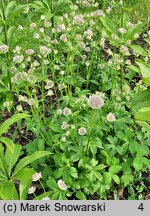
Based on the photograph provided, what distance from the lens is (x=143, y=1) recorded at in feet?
15.7

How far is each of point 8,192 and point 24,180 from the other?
11 cm

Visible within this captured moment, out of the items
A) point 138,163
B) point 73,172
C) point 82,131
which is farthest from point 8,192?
point 138,163

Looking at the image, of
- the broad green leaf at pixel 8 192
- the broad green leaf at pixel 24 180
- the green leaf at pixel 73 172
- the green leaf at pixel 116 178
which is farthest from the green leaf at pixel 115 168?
the broad green leaf at pixel 8 192

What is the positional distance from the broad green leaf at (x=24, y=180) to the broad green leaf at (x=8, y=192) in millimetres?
32

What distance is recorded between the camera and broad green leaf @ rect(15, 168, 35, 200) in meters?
2.22

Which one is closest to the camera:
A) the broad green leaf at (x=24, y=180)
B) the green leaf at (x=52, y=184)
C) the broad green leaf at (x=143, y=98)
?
the broad green leaf at (x=143, y=98)

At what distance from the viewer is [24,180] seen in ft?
7.45

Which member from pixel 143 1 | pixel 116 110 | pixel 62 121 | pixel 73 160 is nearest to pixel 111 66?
pixel 116 110

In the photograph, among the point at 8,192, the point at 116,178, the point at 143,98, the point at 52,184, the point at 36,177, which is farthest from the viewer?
the point at 116,178

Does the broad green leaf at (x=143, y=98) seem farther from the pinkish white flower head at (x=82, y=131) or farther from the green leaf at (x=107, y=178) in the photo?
the green leaf at (x=107, y=178)

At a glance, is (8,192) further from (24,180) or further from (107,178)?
(107,178)

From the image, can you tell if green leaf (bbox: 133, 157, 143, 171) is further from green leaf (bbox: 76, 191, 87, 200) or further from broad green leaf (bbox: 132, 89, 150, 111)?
broad green leaf (bbox: 132, 89, 150, 111)

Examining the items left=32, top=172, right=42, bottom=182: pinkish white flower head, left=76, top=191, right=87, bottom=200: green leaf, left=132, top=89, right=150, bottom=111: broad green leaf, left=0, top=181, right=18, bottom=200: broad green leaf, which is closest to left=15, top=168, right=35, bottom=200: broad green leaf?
left=0, top=181, right=18, bottom=200: broad green leaf

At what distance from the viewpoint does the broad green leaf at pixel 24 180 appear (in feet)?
7.29
